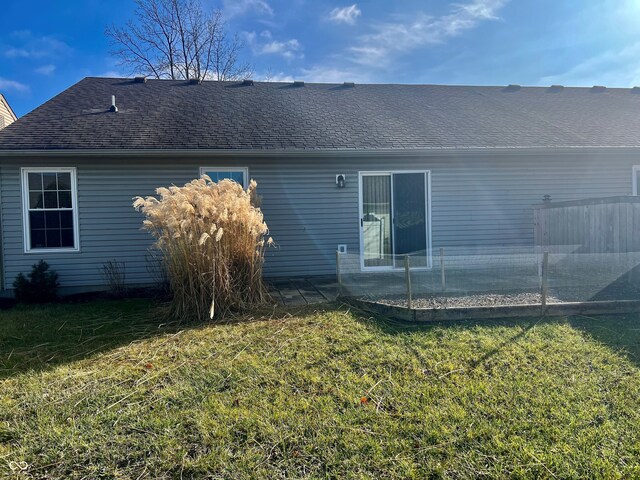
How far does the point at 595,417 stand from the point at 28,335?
17.0ft

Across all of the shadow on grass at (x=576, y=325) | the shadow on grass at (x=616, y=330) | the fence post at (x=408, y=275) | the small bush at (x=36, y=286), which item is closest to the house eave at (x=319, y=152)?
the small bush at (x=36, y=286)

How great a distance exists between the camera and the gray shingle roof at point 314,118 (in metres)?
7.03

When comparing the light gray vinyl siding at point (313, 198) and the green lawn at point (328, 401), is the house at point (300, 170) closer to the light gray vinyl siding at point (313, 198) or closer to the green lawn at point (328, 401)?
the light gray vinyl siding at point (313, 198)

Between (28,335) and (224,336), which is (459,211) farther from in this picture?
(28,335)

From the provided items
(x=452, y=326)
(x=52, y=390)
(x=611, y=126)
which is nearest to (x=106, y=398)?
(x=52, y=390)

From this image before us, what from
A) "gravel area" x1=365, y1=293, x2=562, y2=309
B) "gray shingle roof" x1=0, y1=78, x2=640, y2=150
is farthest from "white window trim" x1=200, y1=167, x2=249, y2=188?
"gravel area" x1=365, y1=293, x2=562, y2=309

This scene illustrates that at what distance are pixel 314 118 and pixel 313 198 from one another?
1961 mm

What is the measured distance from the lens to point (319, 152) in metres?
7.01

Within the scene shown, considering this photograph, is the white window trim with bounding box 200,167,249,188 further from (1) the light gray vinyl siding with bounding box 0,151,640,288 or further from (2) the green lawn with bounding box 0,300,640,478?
(2) the green lawn with bounding box 0,300,640,478

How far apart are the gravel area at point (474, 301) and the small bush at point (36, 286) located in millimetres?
5262

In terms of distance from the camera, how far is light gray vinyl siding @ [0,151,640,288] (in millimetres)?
6785

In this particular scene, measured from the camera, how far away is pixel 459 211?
7.82 metres

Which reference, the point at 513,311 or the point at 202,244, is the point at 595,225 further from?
the point at 202,244

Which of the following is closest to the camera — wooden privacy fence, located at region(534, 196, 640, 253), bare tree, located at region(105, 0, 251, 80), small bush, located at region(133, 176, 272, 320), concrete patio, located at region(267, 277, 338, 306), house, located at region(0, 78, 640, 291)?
small bush, located at region(133, 176, 272, 320)
